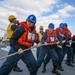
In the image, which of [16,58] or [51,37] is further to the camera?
[51,37]

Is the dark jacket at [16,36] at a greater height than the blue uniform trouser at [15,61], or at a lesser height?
greater

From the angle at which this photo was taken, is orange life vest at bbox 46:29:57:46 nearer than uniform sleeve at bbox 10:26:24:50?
No

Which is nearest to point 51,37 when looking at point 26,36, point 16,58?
point 26,36

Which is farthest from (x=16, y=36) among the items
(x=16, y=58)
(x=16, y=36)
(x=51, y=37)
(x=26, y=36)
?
(x=51, y=37)

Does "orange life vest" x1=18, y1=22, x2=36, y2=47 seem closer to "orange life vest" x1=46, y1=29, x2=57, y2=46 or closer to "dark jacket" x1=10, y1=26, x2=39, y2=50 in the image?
"dark jacket" x1=10, y1=26, x2=39, y2=50

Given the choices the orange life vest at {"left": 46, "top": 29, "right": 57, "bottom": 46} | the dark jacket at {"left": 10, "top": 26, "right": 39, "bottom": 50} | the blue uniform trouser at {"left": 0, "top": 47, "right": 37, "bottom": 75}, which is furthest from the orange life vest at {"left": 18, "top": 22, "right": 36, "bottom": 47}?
the orange life vest at {"left": 46, "top": 29, "right": 57, "bottom": 46}

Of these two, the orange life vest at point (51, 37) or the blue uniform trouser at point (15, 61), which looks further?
the orange life vest at point (51, 37)

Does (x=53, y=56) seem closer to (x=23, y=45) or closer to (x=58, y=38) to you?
(x=58, y=38)

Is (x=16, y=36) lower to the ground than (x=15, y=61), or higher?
higher

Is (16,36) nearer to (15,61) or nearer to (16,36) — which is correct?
(16,36)

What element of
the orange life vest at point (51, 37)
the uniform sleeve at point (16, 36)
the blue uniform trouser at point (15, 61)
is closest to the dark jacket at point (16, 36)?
the uniform sleeve at point (16, 36)

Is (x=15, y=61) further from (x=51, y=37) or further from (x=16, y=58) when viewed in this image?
(x=51, y=37)

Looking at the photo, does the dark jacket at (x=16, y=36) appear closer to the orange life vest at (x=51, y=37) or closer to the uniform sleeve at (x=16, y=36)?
the uniform sleeve at (x=16, y=36)

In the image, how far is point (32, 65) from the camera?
459 centimetres
